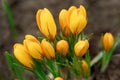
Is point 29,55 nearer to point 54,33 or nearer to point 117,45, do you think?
point 54,33

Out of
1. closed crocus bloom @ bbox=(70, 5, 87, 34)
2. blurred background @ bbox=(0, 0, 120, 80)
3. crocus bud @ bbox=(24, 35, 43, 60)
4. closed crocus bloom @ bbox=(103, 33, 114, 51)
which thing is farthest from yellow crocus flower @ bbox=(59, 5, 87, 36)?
blurred background @ bbox=(0, 0, 120, 80)

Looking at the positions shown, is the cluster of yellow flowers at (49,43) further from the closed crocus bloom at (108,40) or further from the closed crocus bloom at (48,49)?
the closed crocus bloom at (108,40)

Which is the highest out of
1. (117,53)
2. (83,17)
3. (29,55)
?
(83,17)

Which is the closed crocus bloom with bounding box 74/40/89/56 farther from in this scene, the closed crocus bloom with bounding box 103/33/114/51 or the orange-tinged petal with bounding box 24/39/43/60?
the closed crocus bloom with bounding box 103/33/114/51

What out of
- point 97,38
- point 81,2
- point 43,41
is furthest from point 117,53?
point 43,41

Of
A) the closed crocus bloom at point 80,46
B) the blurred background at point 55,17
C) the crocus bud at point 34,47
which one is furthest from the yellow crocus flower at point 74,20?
the blurred background at point 55,17

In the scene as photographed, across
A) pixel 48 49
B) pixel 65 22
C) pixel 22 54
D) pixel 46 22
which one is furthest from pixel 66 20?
pixel 22 54

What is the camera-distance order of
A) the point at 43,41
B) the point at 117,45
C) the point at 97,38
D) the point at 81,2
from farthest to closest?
1. the point at 81,2
2. the point at 97,38
3. the point at 117,45
4. the point at 43,41
